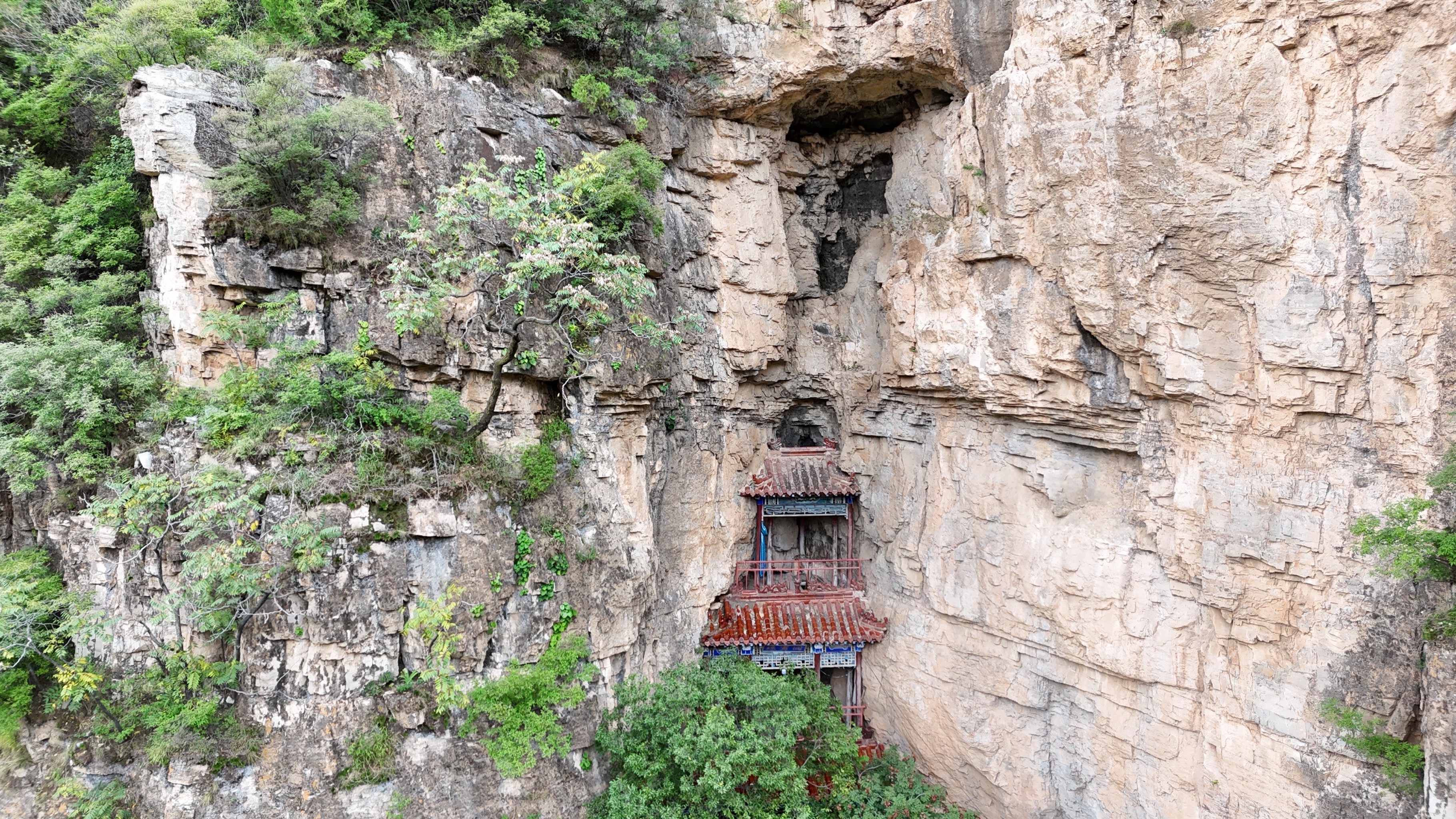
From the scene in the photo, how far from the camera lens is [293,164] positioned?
36.9 feet

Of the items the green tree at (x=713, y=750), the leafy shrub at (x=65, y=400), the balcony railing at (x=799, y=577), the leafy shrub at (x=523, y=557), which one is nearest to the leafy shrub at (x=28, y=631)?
the leafy shrub at (x=65, y=400)

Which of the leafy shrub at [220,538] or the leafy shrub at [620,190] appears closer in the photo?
the leafy shrub at [220,538]

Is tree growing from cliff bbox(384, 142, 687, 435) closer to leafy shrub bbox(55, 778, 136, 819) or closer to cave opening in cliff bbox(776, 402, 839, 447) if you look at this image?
cave opening in cliff bbox(776, 402, 839, 447)

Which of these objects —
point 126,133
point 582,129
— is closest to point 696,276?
point 582,129

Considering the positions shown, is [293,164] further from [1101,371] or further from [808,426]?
[1101,371]

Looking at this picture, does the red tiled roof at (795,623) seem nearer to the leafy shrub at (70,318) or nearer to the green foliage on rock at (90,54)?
the leafy shrub at (70,318)

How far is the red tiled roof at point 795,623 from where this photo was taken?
1555 centimetres

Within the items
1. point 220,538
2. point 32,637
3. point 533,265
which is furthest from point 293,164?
point 32,637

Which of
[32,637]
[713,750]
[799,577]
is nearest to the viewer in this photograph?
[32,637]

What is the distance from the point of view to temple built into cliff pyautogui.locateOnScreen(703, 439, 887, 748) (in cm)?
1575

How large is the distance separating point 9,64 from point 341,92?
8.04 metres

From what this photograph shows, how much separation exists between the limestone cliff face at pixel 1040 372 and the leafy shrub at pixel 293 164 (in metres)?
0.39

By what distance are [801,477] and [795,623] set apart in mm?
3798

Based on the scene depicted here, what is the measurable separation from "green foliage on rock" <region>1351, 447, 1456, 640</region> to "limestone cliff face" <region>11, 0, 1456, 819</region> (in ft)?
1.13
